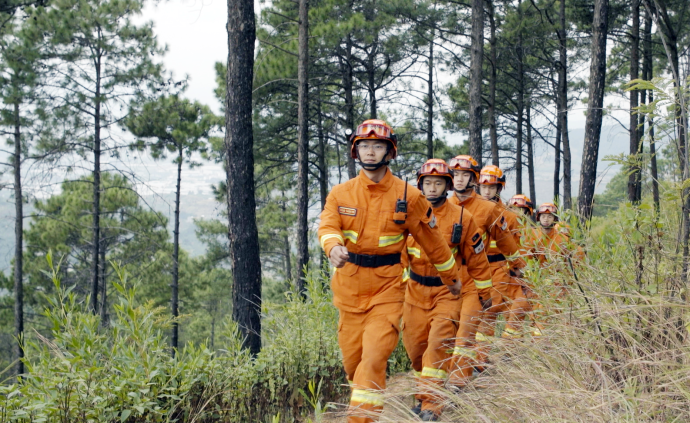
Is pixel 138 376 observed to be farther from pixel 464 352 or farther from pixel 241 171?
pixel 241 171

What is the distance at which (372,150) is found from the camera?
471 cm

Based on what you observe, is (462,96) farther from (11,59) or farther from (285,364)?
(285,364)

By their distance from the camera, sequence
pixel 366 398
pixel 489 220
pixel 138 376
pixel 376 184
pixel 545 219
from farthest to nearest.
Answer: pixel 545 219 → pixel 489 220 → pixel 376 184 → pixel 366 398 → pixel 138 376

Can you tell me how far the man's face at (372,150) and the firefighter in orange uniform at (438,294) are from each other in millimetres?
1156

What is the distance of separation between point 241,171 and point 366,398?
4.06m

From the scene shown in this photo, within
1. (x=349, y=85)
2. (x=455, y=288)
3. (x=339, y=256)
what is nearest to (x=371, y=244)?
(x=339, y=256)

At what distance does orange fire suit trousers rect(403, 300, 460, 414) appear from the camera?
17.2 feet

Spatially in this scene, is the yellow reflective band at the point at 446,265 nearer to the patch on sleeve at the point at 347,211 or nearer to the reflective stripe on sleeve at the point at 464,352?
the reflective stripe on sleeve at the point at 464,352

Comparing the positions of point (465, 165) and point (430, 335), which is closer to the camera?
point (430, 335)

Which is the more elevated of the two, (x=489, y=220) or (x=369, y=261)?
(x=489, y=220)

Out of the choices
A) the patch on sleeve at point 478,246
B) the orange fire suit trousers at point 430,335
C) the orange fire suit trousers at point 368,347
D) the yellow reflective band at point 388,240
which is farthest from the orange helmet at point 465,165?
the orange fire suit trousers at point 368,347

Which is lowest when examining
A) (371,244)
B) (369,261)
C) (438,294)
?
(438,294)

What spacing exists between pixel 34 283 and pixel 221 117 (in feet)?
44.6

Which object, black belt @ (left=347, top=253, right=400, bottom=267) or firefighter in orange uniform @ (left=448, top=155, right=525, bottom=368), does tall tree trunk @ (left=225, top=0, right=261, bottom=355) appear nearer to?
firefighter in orange uniform @ (left=448, top=155, right=525, bottom=368)
